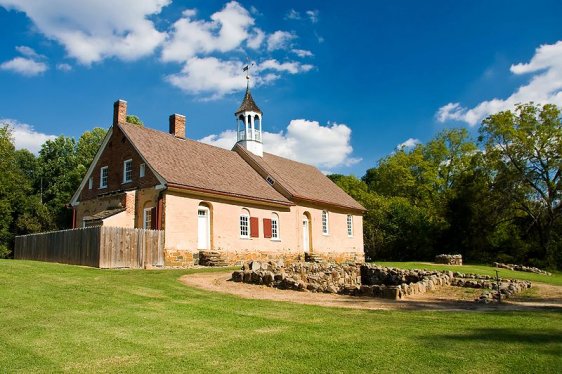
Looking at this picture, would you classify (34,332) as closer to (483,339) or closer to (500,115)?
(483,339)

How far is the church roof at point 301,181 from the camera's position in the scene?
3098cm

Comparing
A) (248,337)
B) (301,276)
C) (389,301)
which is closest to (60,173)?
(301,276)

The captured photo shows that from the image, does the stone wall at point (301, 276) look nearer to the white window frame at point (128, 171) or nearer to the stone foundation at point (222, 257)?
the stone foundation at point (222, 257)

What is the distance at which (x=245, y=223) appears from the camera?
26.4 meters

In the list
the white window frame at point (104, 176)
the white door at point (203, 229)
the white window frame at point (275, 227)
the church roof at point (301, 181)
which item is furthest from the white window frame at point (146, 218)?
the church roof at point (301, 181)

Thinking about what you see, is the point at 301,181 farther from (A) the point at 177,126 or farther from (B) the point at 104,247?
(B) the point at 104,247

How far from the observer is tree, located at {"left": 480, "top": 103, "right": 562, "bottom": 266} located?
111 feet

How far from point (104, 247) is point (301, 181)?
17.7m

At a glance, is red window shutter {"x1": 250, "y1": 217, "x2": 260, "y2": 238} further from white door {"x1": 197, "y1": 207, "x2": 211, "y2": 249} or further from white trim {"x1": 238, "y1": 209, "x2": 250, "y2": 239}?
white door {"x1": 197, "y1": 207, "x2": 211, "y2": 249}

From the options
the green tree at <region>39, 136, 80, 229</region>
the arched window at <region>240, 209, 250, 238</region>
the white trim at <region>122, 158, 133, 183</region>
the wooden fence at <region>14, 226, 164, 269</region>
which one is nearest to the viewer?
the wooden fence at <region>14, 226, 164, 269</region>

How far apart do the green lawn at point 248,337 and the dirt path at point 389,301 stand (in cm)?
120

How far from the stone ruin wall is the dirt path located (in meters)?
0.42

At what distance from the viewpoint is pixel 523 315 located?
394 inches

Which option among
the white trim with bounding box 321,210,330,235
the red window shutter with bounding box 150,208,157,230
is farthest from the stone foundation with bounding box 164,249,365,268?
the white trim with bounding box 321,210,330,235
